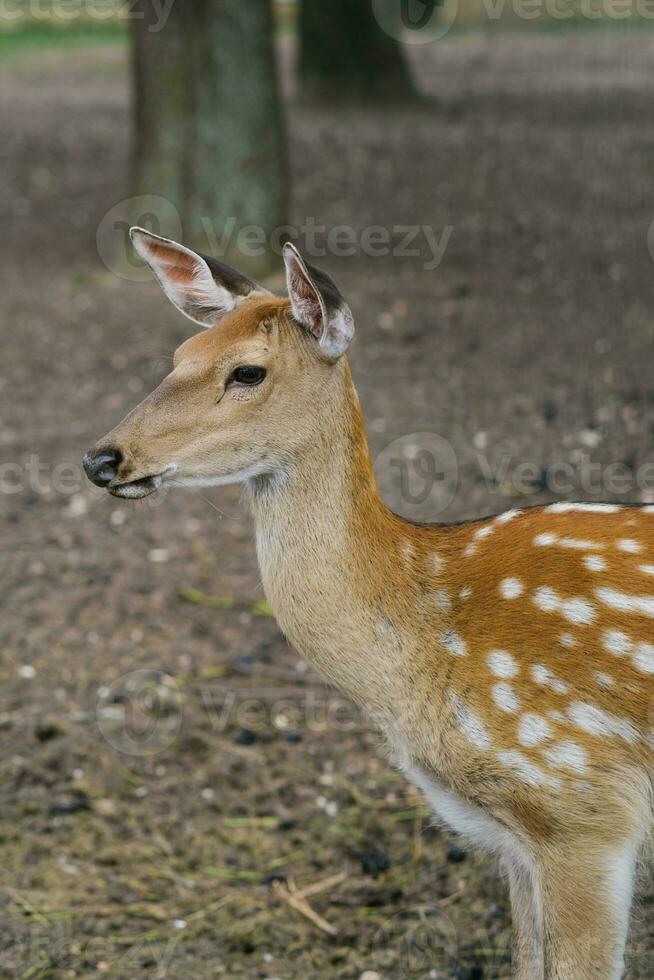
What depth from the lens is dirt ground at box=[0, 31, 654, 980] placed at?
3.95 metres

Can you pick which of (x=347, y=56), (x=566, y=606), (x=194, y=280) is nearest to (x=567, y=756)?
(x=566, y=606)

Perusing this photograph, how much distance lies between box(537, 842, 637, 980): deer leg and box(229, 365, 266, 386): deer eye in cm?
119

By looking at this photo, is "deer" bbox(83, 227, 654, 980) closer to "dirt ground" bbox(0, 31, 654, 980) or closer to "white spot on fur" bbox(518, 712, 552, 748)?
"white spot on fur" bbox(518, 712, 552, 748)

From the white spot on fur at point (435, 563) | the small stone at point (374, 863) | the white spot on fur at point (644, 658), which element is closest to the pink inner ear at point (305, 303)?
the white spot on fur at point (435, 563)

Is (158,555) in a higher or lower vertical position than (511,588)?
lower

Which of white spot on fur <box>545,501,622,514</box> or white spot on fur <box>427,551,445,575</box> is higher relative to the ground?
white spot on fur <box>545,501,622,514</box>

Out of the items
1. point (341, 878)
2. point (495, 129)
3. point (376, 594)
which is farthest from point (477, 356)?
point (495, 129)

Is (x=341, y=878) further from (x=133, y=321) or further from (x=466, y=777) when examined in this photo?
(x=133, y=321)

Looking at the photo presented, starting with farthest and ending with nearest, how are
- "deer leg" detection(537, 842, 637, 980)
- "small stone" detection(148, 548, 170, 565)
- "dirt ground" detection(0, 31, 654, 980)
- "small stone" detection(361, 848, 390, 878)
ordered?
"small stone" detection(148, 548, 170, 565) < "small stone" detection(361, 848, 390, 878) < "dirt ground" detection(0, 31, 654, 980) < "deer leg" detection(537, 842, 637, 980)

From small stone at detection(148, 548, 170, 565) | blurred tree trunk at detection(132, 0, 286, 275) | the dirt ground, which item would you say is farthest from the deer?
blurred tree trunk at detection(132, 0, 286, 275)

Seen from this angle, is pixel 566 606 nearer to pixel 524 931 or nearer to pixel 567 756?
pixel 567 756

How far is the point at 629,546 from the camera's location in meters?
3.05

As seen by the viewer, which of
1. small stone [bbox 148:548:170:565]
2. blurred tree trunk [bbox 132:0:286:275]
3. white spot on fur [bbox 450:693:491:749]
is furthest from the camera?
blurred tree trunk [bbox 132:0:286:275]

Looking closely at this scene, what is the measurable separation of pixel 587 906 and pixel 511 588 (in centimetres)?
70
